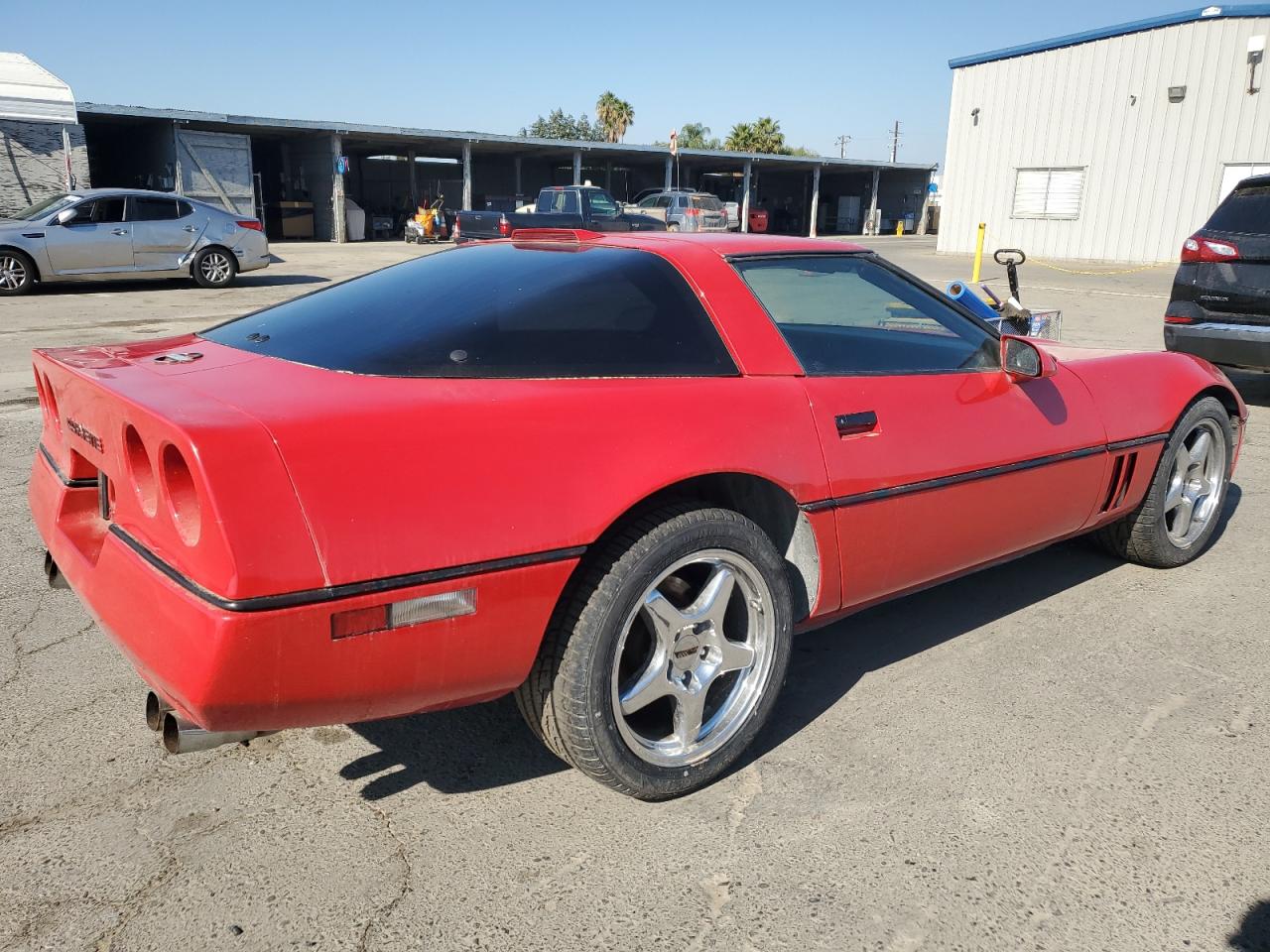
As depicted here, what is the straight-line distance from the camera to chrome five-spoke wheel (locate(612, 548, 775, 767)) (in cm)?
246

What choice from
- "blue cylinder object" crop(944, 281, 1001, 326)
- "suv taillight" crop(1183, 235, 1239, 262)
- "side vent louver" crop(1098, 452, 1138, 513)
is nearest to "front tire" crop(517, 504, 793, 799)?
"side vent louver" crop(1098, 452, 1138, 513)

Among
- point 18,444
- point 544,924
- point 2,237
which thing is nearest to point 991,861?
point 544,924

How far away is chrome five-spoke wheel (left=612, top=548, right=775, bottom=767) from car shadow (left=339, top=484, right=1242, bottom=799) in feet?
0.69

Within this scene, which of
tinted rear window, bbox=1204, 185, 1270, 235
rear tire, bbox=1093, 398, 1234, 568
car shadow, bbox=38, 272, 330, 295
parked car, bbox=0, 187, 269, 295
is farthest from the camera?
car shadow, bbox=38, 272, 330, 295

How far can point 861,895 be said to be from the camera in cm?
216

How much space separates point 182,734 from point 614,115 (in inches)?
2844

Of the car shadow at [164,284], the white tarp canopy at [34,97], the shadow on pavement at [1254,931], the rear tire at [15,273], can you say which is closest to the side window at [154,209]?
the car shadow at [164,284]

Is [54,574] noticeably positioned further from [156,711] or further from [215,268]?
[215,268]

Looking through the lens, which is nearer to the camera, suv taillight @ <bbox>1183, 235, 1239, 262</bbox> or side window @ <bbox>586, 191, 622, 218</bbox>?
suv taillight @ <bbox>1183, 235, 1239, 262</bbox>

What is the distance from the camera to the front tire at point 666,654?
227 cm

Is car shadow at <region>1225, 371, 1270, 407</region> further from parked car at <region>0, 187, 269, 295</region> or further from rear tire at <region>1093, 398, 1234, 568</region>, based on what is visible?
parked car at <region>0, 187, 269, 295</region>

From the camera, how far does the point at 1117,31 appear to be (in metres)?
24.9

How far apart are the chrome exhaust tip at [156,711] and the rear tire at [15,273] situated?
14205 mm

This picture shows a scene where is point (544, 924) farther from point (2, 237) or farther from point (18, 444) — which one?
point (2, 237)
